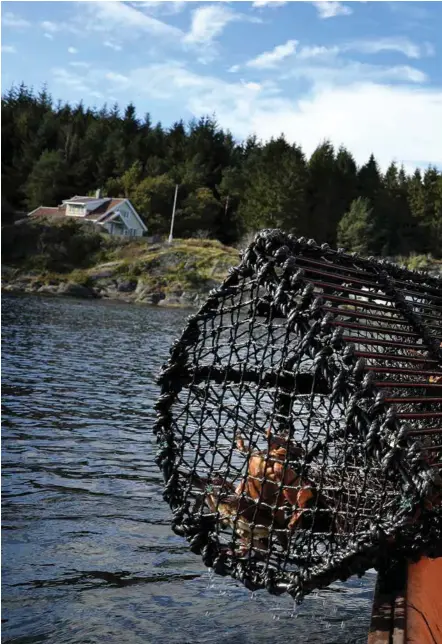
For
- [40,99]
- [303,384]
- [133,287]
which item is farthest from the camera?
[40,99]

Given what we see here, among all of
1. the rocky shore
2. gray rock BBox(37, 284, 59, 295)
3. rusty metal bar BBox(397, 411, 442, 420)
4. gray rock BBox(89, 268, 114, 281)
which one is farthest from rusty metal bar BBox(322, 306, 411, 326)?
gray rock BBox(89, 268, 114, 281)

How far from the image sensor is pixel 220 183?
9488 centimetres

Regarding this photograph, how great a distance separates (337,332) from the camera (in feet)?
12.7

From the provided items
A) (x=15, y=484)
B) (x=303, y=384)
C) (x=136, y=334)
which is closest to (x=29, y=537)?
(x=15, y=484)

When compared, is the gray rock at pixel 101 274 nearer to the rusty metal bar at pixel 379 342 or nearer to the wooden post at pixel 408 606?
the rusty metal bar at pixel 379 342

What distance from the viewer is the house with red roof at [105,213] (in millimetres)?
81750

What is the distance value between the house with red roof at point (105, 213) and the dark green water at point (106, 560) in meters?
68.4

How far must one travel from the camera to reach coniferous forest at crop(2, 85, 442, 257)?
8206 cm

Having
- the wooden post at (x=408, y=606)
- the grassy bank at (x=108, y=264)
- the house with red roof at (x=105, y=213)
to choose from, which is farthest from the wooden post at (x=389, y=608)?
the house with red roof at (x=105, y=213)

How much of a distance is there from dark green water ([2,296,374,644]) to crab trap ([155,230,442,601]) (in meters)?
1.36

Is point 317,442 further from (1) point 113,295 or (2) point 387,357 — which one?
(1) point 113,295

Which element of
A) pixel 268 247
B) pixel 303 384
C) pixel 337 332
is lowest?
pixel 303 384

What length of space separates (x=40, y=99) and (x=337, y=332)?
395ft

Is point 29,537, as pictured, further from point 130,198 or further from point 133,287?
point 130,198
